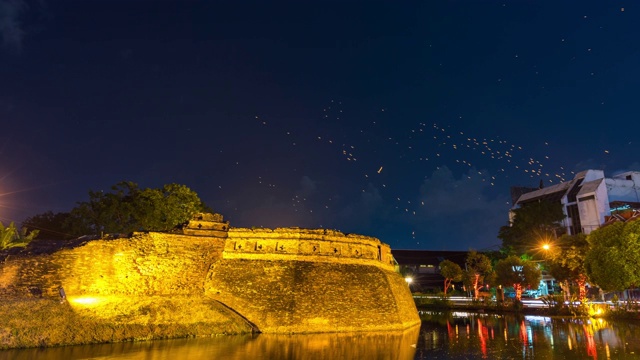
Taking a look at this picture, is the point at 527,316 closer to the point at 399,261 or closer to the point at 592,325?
the point at 592,325

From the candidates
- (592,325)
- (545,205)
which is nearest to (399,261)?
(545,205)

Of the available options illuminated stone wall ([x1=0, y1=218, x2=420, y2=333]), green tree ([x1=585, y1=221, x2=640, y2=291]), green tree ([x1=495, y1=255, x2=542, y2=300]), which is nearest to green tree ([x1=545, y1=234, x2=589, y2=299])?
green tree ([x1=495, y1=255, x2=542, y2=300])

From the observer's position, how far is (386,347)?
21125mm

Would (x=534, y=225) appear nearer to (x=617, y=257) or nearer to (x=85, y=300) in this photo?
(x=617, y=257)

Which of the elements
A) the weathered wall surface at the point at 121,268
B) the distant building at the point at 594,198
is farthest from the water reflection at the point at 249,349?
the distant building at the point at 594,198

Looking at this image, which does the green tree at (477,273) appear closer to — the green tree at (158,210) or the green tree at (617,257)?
the green tree at (617,257)

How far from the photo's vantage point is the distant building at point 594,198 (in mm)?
67000

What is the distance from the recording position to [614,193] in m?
69.0

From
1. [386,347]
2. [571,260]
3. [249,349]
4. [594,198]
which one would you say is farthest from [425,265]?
[249,349]

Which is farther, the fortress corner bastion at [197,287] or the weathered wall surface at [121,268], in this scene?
the weathered wall surface at [121,268]

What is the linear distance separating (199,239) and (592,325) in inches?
1255

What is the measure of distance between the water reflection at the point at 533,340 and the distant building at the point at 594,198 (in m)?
41.7

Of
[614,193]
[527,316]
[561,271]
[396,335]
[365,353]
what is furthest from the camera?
[614,193]

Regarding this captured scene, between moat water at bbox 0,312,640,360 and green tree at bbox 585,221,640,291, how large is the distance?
6.42 metres
